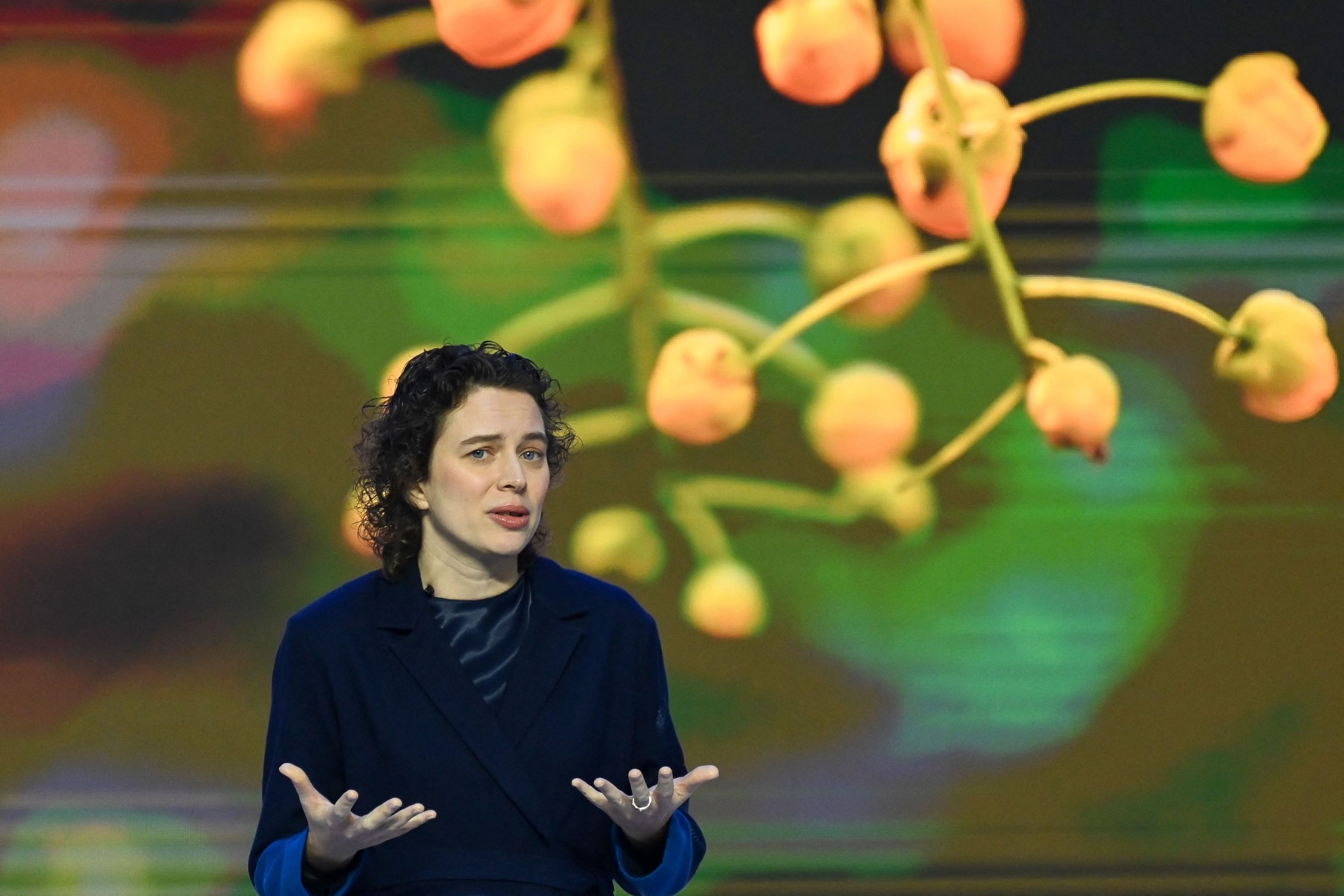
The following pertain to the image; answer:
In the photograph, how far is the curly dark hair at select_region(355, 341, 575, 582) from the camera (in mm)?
1489

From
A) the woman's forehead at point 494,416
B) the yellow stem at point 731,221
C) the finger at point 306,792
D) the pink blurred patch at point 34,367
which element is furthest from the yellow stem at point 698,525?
the finger at point 306,792

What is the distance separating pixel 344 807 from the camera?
1273 mm

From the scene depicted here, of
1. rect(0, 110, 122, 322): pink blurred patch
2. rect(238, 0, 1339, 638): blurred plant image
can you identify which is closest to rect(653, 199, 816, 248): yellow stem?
rect(238, 0, 1339, 638): blurred plant image

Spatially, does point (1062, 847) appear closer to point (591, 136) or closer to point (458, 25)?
point (591, 136)

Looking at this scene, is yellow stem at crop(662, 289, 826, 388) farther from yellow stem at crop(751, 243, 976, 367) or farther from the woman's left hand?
the woman's left hand

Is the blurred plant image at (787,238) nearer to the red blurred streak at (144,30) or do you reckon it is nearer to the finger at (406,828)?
the red blurred streak at (144,30)

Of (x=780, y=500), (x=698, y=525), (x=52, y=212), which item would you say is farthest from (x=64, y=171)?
(x=780, y=500)

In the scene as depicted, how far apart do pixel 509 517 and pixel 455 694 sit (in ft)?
0.55

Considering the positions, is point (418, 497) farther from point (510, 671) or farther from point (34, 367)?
point (34, 367)

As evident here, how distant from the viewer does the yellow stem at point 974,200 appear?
255 centimetres

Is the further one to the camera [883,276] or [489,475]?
[883,276]

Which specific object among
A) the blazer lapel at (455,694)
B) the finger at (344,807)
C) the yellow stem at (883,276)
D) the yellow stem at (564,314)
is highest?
the yellow stem at (883,276)

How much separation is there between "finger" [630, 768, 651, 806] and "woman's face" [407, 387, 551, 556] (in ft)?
0.80

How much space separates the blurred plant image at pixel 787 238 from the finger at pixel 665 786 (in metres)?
1.22
